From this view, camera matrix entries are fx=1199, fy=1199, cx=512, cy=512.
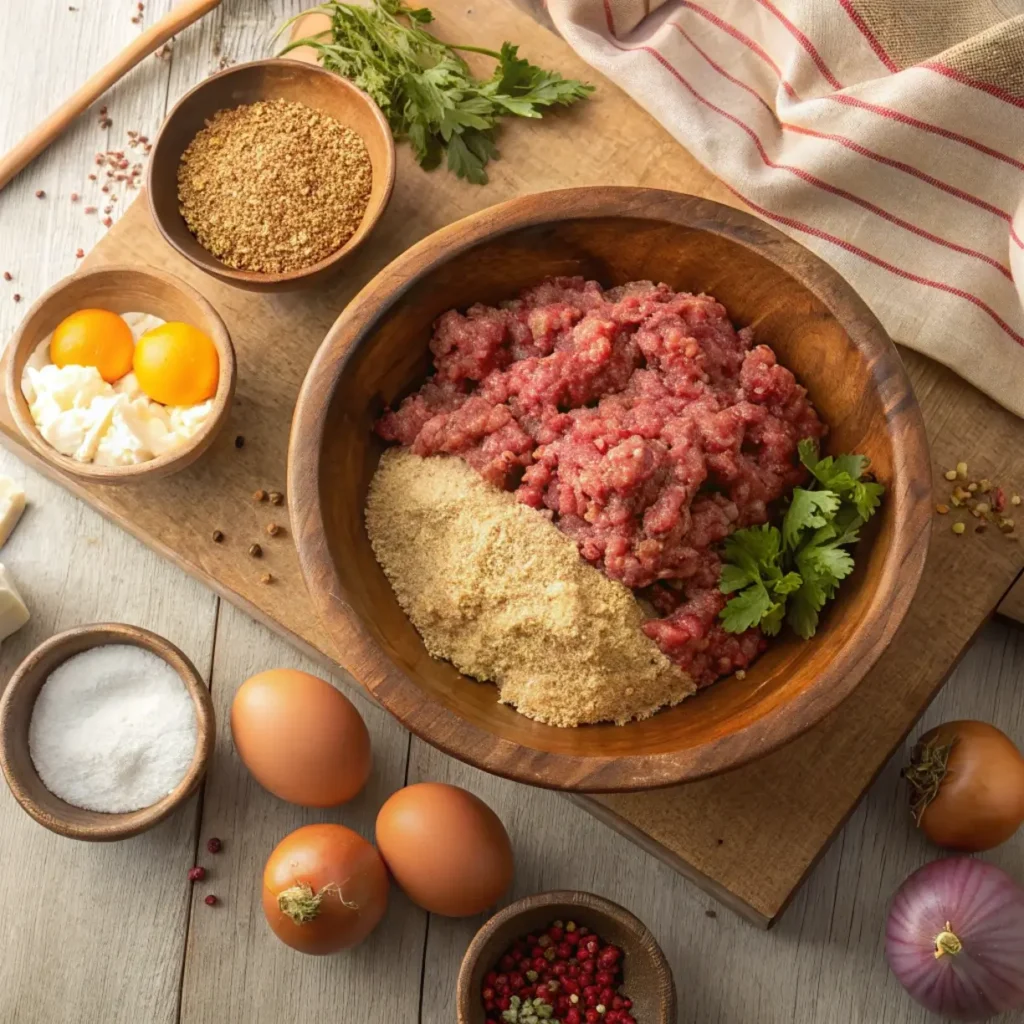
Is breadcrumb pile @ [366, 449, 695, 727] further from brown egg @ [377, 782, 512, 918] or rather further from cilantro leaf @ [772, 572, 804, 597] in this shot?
brown egg @ [377, 782, 512, 918]

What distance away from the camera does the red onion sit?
8.48ft

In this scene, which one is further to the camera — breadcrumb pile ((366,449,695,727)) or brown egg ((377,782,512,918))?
brown egg ((377,782,512,918))

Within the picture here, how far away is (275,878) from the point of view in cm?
258

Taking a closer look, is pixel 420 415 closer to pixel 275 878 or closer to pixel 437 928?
pixel 275 878

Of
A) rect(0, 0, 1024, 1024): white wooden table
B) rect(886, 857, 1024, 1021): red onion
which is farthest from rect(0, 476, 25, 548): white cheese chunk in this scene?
rect(886, 857, 1024, 1021): red onion

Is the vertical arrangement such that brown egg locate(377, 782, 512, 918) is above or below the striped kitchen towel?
below

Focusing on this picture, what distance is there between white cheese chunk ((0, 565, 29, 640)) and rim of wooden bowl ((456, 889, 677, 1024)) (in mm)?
1298

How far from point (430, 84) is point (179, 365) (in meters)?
0.85

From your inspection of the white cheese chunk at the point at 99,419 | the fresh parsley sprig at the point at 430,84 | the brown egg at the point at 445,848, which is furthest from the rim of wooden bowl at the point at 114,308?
the brown egg at the point at 445,848

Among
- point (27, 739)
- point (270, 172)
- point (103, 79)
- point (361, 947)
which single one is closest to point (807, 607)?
point (361, 947)

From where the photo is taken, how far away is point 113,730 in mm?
2701

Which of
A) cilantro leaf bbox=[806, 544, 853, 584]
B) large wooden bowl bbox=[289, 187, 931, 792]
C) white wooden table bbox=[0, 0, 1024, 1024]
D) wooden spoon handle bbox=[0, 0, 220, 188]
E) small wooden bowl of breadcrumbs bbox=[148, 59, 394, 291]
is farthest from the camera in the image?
wooden spoon handle bbox=[0, 0, 220, 188]

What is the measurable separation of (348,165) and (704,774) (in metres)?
1.55

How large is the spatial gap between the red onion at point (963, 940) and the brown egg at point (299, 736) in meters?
1.27
